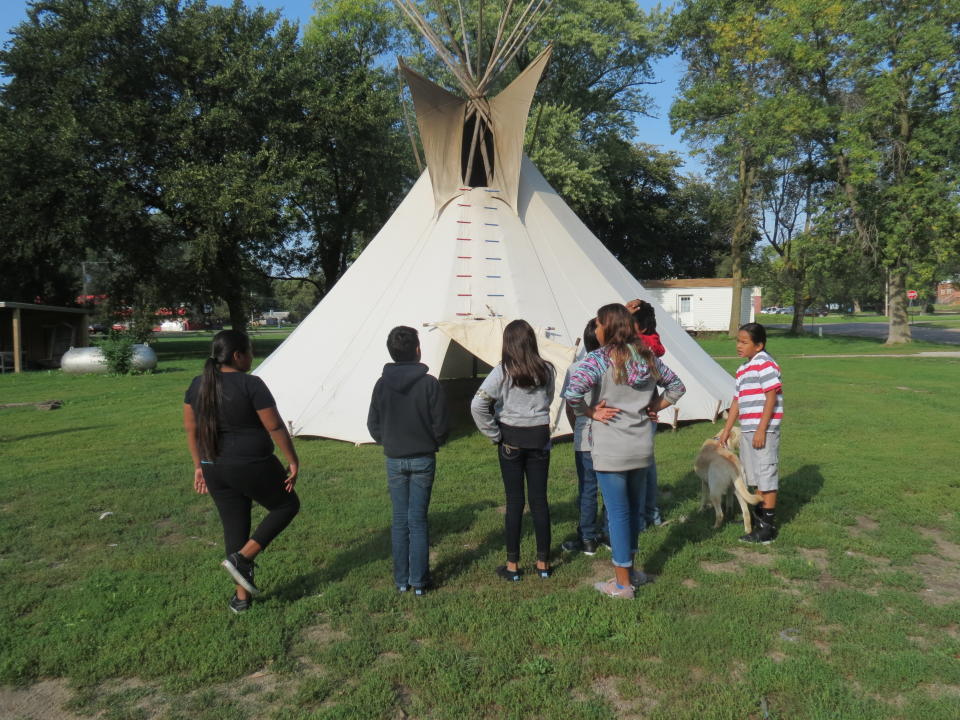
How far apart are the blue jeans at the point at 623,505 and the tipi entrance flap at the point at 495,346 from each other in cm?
353

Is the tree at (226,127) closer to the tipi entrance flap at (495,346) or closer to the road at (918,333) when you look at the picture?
the tipi entrance flap at (495,346)

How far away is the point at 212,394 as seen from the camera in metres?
3.34

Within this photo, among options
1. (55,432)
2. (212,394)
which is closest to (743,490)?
(212,394)

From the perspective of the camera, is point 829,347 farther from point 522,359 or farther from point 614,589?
point 522,359

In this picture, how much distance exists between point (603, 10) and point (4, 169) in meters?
21.9

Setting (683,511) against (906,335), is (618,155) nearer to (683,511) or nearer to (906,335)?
(906,335)

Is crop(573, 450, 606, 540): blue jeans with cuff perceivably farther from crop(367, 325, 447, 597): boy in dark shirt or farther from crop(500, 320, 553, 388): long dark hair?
crop(367, 325, 447, 597): boy in dark shirt

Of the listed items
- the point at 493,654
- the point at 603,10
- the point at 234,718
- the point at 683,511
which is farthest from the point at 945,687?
the point at 603,10

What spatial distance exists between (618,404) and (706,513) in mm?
2212

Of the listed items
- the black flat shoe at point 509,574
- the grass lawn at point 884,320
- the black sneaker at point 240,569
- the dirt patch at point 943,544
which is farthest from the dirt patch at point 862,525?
the grass lawn at point 884,320

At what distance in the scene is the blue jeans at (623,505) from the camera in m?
3.58

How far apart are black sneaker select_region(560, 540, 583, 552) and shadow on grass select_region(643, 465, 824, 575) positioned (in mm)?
459

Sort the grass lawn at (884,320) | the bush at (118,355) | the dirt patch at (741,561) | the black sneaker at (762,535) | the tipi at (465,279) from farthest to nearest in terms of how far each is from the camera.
Answer: the grass lawn at (884,320) < the bush at (118,355) < the tipi at (465,279) < the black sneaker at (762,535) < the dirt patch at (741,561)

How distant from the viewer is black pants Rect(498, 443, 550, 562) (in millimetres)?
3881
